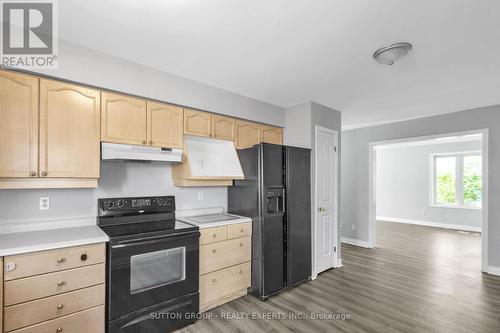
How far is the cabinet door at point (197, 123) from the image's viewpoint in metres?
2.84

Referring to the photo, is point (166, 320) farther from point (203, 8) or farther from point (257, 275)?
point (203, 8)

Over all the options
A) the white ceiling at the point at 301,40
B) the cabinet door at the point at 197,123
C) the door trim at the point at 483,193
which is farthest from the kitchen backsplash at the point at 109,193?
the door trim at the point at 483,193

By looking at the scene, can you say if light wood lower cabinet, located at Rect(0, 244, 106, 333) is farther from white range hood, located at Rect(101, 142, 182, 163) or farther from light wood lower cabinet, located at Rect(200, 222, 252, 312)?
light wood lower cabinet, located at Rect(200, 222, 252, 312)

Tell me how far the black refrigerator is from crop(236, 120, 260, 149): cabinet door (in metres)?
0.14

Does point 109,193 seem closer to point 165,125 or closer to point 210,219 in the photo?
point 165,125

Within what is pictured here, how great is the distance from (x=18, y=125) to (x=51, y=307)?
4.43ft

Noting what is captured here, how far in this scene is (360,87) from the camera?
3066 mm

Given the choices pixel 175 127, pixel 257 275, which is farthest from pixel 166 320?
pixel 175 127

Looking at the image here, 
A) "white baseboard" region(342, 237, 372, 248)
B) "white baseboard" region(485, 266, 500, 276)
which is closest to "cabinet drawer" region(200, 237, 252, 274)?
"white baseboard" region(342, 237, 372, 248)

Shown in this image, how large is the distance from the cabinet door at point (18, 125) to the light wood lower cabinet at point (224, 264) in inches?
61.5

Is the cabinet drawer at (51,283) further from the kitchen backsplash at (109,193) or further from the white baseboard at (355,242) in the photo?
the white baseboard at (355,242)

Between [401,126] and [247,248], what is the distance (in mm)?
3804

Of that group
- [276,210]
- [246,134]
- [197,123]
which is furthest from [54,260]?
[246,134]

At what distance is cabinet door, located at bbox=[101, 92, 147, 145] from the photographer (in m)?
2.31
